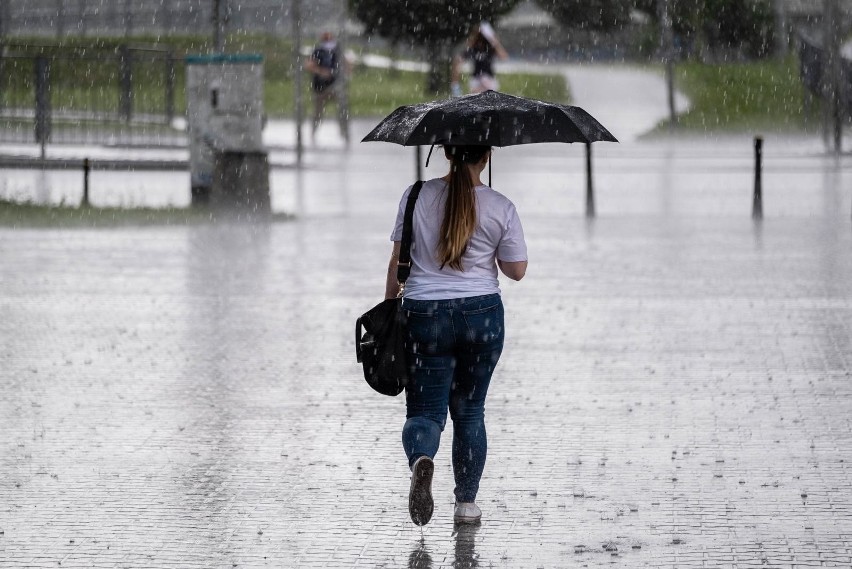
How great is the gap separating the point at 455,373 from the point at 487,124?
0.94 metres

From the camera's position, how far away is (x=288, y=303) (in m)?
12.9

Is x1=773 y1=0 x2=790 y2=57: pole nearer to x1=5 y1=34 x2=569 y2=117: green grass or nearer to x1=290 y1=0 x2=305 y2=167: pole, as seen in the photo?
x1=5 y1=34 x2=569 y2=117: green grass

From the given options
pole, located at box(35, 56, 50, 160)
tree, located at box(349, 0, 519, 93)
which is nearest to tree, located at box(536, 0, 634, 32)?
tree, located at box(349, 0, 519, 93)

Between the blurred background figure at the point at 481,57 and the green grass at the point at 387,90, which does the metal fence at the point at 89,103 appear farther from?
the green grass at the point at 387,90

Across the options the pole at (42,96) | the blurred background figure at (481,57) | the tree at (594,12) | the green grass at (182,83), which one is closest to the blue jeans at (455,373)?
the pole at (42,96)

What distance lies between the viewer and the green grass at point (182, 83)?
1362 inches

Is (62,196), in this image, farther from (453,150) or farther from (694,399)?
(453,150)

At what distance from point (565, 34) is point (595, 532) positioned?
54.8m

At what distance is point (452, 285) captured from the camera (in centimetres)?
652

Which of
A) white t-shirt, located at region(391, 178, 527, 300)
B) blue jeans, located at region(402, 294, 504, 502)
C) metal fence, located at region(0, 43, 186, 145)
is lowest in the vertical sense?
metal fence, located at region(0, 43, 186, 145)

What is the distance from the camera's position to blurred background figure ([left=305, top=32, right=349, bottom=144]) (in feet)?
115

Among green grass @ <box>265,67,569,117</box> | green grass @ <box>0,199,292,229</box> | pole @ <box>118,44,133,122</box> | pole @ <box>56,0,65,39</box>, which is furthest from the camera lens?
pole @ <box>56,0,65,39</box>

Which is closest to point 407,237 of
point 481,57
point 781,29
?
point 481,57

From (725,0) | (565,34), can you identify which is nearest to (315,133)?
(725,0)
